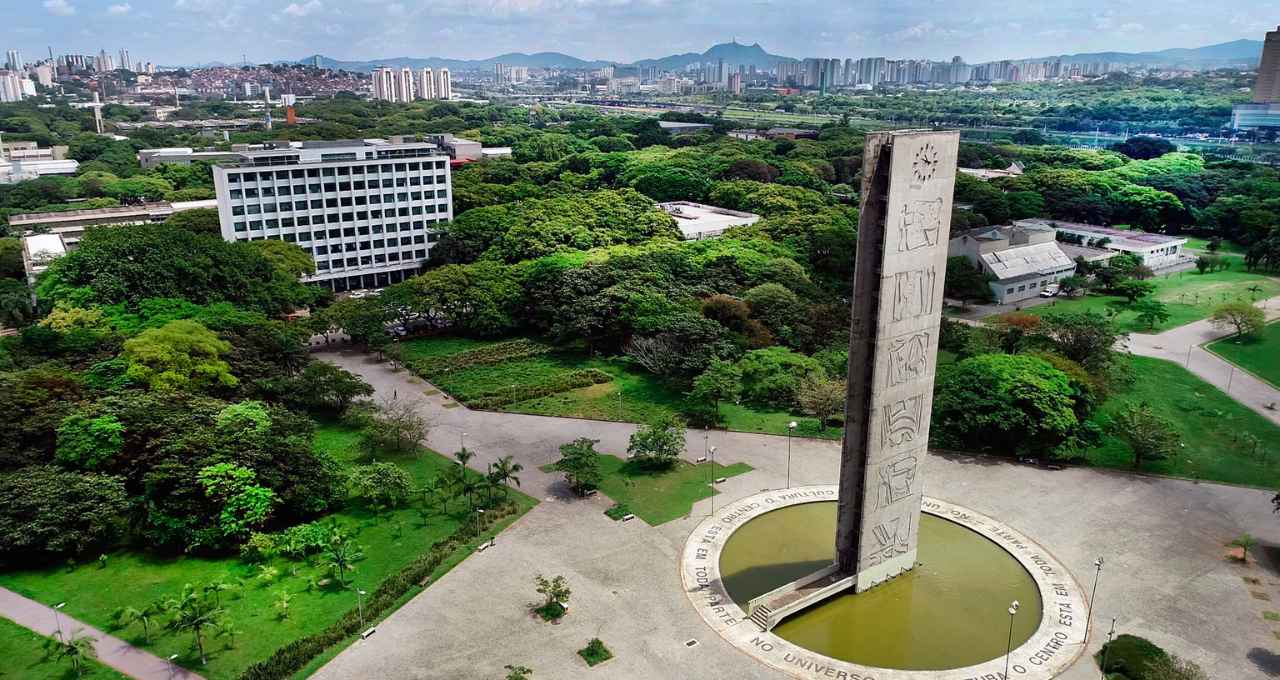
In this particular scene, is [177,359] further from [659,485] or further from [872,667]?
[872,667]

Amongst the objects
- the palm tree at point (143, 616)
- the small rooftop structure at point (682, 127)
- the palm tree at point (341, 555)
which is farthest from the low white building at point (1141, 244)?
the small rooftop structure at point (682, 127)

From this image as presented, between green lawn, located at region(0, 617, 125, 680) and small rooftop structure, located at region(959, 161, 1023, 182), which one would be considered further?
small rooftop structure, located at region(959, 161, 1023, 182)

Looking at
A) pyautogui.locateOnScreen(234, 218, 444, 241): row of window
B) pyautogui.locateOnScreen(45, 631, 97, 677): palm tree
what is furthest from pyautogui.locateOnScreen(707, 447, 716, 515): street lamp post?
pyautogui.locateOnScreen(234, 218, 444, 241): row of window

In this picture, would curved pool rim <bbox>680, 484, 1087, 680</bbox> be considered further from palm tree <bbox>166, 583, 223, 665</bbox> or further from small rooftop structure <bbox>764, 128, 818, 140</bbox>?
small rooftop structure <bbox>764, 128, 818, 140</bbox>

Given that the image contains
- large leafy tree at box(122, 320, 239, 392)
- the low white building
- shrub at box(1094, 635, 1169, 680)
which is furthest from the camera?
the low white building

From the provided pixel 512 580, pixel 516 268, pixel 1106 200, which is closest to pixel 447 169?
pixel 516 268

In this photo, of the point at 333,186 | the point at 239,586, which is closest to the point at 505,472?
the point at 239,586
